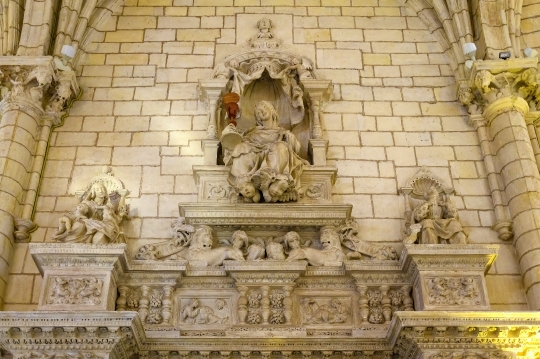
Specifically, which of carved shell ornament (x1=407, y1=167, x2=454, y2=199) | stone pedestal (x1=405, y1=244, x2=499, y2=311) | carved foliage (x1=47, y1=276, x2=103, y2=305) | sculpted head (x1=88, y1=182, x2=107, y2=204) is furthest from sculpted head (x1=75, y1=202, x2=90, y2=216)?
carved shell ornament (x1=407, y1=167, x2=454, y2=199)

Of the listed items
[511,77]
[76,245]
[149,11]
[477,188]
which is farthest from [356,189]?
[149,11]

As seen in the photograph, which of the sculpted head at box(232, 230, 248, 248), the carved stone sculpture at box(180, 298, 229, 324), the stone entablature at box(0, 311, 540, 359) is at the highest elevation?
the sculpted head at box(232, 230, 248, 248)

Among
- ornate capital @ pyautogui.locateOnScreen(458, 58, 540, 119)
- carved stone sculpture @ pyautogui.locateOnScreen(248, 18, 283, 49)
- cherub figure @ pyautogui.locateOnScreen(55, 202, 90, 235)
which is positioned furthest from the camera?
carved stone sculpture @ pyautogui.locateOnScreen(248, 18, 283, 49)

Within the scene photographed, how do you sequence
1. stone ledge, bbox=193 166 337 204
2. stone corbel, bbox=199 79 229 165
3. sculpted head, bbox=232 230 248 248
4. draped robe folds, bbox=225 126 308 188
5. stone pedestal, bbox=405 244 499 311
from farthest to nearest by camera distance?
stone corbel, bbox=199 79 229 165
stone ledge, bbox=193 166 337 204
draped robe folds, bbox=225 126 308 188
sculpted head, bbox=232 230 248 248
stone pedestal, bbox=405 244 499 311

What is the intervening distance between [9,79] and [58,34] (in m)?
0.97

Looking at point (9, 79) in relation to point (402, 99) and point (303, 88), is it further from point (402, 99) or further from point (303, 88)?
point (402, 99)

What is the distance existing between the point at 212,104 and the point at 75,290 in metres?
3.09

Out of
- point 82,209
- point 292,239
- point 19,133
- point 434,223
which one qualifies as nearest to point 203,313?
point 292,239

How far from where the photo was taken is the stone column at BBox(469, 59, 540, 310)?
289 inches

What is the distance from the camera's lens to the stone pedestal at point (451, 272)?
674cm

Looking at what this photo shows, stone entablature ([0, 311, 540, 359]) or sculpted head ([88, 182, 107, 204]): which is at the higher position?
sculpted head ([88, 182, 107, 204])

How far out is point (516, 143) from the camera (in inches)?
317

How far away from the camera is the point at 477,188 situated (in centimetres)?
816

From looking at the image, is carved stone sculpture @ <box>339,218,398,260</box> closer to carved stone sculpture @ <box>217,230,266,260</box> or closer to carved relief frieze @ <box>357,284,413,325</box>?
carved relief frieze @ <box>357,284,413,325</box>
